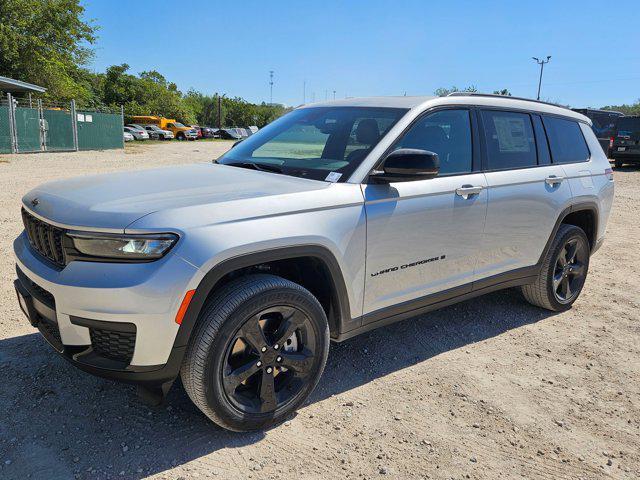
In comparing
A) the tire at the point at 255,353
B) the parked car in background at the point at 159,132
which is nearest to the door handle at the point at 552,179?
the tire at the point at 255,353

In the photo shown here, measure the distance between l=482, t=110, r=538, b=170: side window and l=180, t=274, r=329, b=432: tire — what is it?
1.93 meters

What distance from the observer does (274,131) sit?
403cm

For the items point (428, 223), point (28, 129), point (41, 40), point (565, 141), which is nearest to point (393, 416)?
point (428, 223)

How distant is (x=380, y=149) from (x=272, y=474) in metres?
1.90

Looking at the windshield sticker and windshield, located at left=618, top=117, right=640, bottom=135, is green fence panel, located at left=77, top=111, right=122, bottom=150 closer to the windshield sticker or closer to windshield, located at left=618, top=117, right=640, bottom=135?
windshield, located at left=618, top=117, right=640, bottom=135

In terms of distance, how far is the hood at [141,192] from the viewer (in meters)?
2.48

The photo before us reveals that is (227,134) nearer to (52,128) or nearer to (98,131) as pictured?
(98,131)

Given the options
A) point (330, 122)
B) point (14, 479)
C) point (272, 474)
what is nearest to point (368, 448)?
point (272, 474)

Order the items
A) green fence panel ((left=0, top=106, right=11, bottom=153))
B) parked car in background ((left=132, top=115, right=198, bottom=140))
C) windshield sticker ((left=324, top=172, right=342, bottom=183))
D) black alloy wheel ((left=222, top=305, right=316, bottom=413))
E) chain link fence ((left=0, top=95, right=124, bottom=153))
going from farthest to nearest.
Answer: parked car in background ((left=132, top=115, right=198, bottom=140))
chain link fence ((left=0, top=95, right=124, bottom=153))
green fence panel ((left=0, top=106, right=11, bottom=153))
windshield sticker ((left=324, top=172, right=342, bottom=183))
black alloy wheel ((left=222, top=305, right=316, bottom=413))

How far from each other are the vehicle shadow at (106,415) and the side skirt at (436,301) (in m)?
0.44

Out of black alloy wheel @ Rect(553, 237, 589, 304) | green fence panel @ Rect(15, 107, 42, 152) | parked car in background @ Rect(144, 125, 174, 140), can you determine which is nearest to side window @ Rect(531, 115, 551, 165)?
black alloy wheel @ Rect(553, 237, 589, 304)

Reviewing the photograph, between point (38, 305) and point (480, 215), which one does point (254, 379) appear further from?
point (480, 215)

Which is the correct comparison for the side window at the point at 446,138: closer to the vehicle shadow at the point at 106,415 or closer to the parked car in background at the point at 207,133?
the vehicle shadow at the point at 106,415

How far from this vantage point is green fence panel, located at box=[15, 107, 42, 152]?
2142 centimetres
